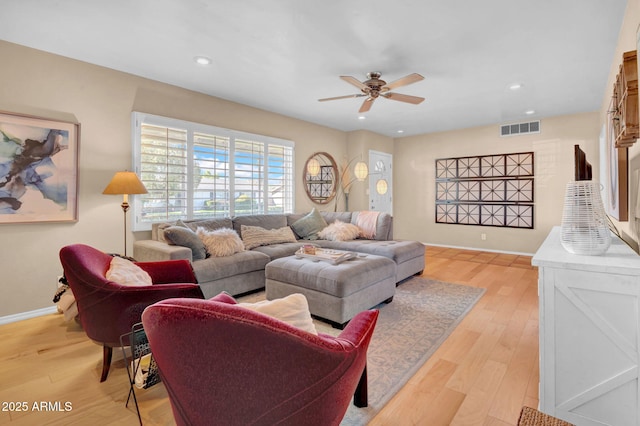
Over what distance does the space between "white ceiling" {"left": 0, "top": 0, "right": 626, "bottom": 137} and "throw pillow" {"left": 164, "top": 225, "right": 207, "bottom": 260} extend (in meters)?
1.77

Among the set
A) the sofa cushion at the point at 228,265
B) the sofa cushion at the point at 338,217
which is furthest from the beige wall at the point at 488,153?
the sofa cushion at the point at 228,265

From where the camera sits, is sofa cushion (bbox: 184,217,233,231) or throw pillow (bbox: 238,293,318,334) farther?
sofa cushion (bbox: 184,217,233,231)

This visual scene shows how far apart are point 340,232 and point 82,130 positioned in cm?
331

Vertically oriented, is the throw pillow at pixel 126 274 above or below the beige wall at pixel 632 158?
below

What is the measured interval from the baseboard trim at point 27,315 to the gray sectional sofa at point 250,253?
876 mm

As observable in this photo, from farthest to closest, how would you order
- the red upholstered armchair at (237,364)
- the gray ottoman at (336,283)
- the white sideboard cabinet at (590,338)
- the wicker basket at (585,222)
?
1. the gray ottoman at (336,283)
2. the wicker basket at (585,222)
3. the white sideboard cabinet at (590,338)
4. the red upholstered armchair at (237,364)

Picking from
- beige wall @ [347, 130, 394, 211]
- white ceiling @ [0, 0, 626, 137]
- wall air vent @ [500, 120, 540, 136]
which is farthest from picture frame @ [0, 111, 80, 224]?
wall air vent @ [500, 120, 540, 136]

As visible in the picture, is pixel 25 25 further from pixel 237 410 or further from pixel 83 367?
pixel 237 410

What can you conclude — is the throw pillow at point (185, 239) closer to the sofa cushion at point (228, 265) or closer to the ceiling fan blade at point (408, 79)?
the sofa cushion at point (228, 265)

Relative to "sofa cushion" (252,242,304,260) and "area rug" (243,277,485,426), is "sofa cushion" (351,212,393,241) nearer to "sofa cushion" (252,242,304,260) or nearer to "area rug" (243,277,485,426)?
"area rug" (243,277,485,426)

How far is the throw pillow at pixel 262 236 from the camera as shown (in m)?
4.04

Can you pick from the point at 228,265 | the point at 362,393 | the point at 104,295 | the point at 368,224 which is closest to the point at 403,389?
the point at 362,393

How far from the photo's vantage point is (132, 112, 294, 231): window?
3639mm

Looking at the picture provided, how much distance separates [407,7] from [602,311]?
2.26m
